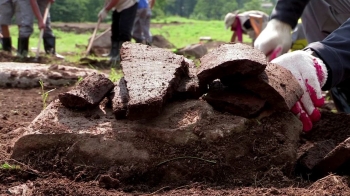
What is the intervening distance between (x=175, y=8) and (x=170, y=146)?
129ft

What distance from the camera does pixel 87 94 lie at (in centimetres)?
227

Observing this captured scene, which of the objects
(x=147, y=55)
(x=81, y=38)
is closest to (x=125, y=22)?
(x=147, y=55)

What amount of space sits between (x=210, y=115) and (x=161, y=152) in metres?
0.27

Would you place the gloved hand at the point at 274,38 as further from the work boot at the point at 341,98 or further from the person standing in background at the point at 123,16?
the person standing in background at the point at 123,16

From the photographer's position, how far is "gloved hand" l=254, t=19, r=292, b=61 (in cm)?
289

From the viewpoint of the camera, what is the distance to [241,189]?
186 cm

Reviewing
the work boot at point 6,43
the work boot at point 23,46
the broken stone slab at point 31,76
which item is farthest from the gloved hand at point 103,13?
the broken stone slab at point 31,76

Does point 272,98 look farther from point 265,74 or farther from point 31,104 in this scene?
point 31,104

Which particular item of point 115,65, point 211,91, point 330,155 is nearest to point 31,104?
point 211,91

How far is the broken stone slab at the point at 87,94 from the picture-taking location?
88.1 inches

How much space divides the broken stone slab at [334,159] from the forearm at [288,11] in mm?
1204

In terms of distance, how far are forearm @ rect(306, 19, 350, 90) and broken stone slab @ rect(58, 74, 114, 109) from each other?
3.28ft

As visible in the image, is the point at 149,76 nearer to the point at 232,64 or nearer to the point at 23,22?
the point at 232,64

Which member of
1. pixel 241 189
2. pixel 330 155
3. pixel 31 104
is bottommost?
pixel 31 104
